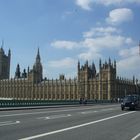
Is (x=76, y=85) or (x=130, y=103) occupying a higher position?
(x=76, y=85)

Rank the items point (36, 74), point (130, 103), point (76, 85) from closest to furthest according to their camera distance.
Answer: point (130, 103) → point (76, 85) → point (36, 74)

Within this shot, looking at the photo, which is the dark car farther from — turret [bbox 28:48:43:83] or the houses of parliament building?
turret [bbox 28:48:43:83]

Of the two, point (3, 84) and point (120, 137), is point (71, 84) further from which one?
point (120, 137)

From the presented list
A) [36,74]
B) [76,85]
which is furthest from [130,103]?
[36,74]

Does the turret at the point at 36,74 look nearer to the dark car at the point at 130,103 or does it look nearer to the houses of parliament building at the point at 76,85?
the houses of parliament building at the point at 76,85

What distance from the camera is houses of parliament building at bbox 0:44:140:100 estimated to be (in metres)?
124

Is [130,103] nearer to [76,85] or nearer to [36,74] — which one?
[76,85]

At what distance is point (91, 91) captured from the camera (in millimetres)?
127188

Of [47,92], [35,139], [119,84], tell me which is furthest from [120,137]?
[47,92]

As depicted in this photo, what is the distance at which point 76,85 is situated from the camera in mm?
131500

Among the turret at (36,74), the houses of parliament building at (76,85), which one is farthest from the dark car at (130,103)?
the turret at (36,74)

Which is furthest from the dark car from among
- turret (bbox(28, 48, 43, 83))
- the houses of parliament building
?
turret (bbox(28, 48, 43, 83))

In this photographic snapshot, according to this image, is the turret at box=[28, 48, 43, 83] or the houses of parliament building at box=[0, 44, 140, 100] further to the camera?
the turret at box=[28, 48, 43, 83]

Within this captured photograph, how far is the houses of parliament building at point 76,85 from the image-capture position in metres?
124
